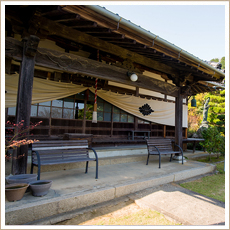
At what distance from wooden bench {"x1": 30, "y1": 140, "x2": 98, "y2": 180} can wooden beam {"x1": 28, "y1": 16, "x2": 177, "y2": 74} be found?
209cm

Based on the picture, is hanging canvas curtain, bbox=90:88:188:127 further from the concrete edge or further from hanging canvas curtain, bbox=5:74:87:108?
the concrete edge

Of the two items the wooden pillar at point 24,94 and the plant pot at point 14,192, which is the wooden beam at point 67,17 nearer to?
the wooden pillar at point 24,94

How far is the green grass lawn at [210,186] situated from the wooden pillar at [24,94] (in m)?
3.15

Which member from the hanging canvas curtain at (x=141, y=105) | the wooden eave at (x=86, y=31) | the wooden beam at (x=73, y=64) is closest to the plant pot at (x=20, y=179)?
the wooden beam at (x=73, y=64)

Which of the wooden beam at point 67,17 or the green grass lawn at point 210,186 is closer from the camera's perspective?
the wooden beam at point 67,17

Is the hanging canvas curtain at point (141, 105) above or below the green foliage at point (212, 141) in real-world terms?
above

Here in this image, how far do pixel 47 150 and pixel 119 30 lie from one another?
8.70 feet

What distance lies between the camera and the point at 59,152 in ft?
10.9

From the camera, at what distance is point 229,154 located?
2.55 m

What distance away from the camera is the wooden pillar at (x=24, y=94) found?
284 centimetres

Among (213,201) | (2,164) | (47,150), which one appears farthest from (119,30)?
(213,201)

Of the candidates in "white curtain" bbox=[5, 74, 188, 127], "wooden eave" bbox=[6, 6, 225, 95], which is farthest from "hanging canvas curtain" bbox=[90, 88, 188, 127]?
"wooden eave" bbox=[6, 6, 225, 95]

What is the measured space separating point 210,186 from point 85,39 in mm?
4149

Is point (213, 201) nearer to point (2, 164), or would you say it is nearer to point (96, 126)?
point (2, 164)
